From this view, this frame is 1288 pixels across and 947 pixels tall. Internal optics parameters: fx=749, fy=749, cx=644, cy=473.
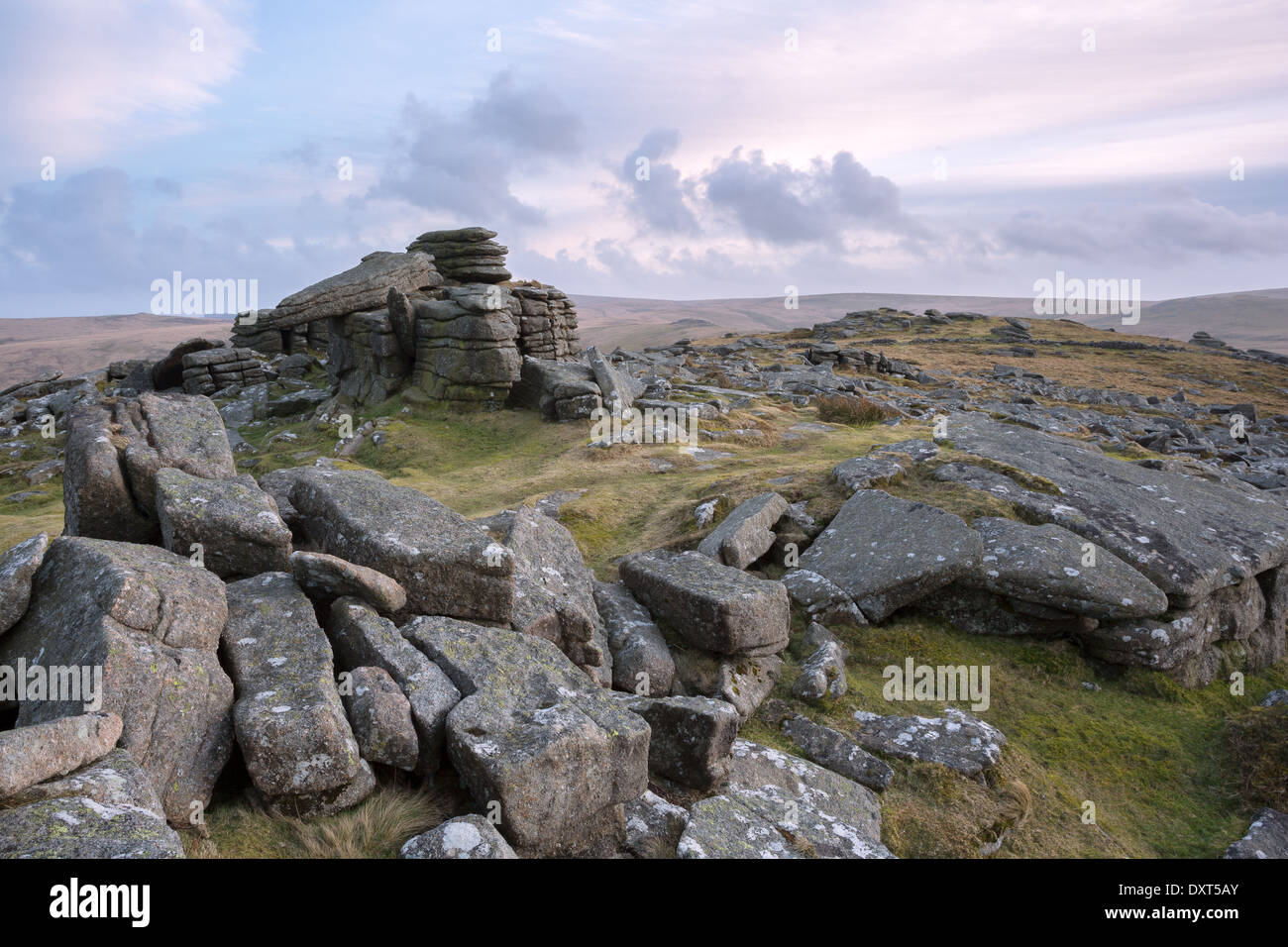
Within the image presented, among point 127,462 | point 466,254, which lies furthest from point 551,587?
point 466,254

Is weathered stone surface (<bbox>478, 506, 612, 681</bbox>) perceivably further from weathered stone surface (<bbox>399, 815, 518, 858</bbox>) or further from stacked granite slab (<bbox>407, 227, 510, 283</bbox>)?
stacked granite slab (<bbox>407, 227, 510, 283</bbox>)

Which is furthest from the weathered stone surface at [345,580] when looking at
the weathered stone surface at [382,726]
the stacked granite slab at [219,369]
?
the stacked granite slab at [219,369]

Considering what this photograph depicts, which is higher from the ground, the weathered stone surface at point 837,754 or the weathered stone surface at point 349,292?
the weathered stone surface at point 349,292

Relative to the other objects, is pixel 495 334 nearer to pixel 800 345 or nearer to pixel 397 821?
pixel 397 821

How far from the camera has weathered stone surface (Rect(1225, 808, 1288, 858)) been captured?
8.99 m

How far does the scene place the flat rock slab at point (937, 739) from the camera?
32.6ft

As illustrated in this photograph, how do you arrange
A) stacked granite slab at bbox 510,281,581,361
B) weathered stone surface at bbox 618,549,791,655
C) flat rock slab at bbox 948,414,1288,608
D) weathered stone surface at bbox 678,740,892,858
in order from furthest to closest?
stacked granite slab at bbox 510,281,581,361, flat rock slab at bbox 948,414,1288,608, weathered stone surface at bbox 618,549,791,655, weathered stone surface at bbox 678,740,892,858

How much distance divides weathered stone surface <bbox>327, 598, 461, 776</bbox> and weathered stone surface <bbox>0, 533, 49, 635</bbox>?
2.99 metres

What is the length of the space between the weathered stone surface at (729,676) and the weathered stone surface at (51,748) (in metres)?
6.88

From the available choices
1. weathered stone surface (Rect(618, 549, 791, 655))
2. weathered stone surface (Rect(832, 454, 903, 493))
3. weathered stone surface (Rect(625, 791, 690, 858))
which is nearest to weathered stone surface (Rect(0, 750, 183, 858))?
weathered stone surface (Rect(625, 791, 690, 858))

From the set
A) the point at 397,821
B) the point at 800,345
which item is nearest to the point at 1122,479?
the point at 397,821

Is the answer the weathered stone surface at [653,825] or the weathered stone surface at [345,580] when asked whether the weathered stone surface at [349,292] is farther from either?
the weathered stone surface at [653,825]
